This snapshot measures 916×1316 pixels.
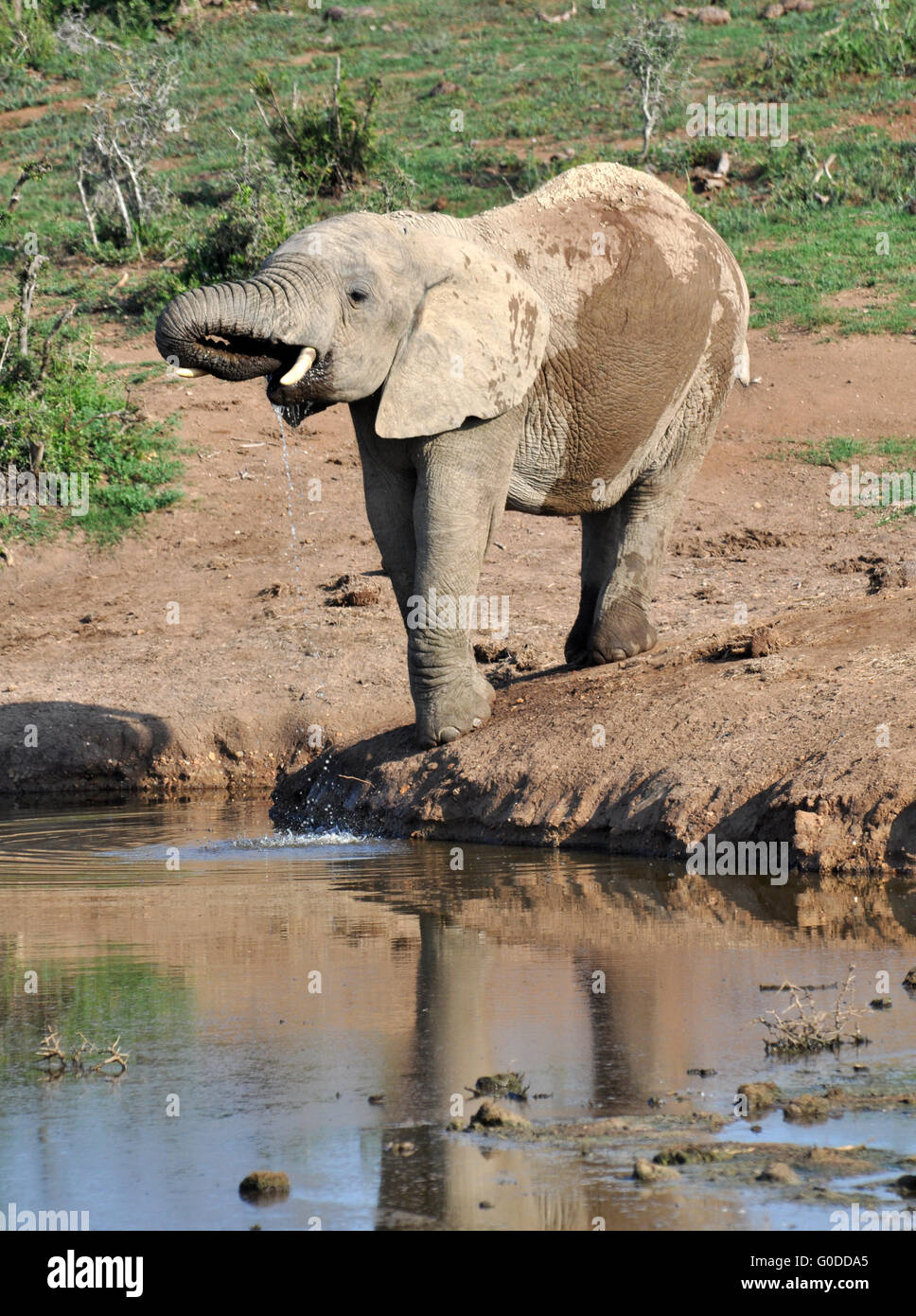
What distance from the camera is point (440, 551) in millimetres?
8648

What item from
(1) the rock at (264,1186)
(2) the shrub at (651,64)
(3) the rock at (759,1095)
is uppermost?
(2) the shrub at (651,64)

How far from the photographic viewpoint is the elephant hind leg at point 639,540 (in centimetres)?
1009

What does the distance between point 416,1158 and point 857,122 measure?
24.0 m

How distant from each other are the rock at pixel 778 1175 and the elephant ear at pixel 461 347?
5.01 m

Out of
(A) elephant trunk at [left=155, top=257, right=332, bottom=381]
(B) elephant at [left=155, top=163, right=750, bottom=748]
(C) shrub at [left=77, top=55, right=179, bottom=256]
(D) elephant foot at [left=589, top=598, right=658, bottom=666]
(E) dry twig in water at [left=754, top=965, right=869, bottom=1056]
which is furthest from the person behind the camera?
(C) shrub at [left=77, top=55, right=179, bottom=256]

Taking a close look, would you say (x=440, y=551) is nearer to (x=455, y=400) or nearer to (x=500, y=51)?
(x=455, y=400)

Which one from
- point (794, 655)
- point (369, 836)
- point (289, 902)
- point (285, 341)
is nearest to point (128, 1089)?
point (289, 902)

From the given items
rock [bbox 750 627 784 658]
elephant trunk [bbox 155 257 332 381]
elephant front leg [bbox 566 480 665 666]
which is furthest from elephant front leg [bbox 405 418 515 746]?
rock [bbox 750 627 784 658]

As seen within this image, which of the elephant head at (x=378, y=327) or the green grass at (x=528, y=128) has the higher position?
the green grass at (x=528, y=128)

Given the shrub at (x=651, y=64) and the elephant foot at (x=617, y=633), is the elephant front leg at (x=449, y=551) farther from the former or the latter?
the shrub at (x=651, y=64)

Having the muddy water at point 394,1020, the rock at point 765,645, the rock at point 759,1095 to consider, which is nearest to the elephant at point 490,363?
the rock at point 765,645

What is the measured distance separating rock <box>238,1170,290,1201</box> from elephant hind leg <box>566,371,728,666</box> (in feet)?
21.1

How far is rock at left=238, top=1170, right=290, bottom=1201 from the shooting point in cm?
387

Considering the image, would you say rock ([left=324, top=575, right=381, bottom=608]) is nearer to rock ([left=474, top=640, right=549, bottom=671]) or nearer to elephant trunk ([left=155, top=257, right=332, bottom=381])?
rock ([left=474, top=640, right=549, bottom=671])
